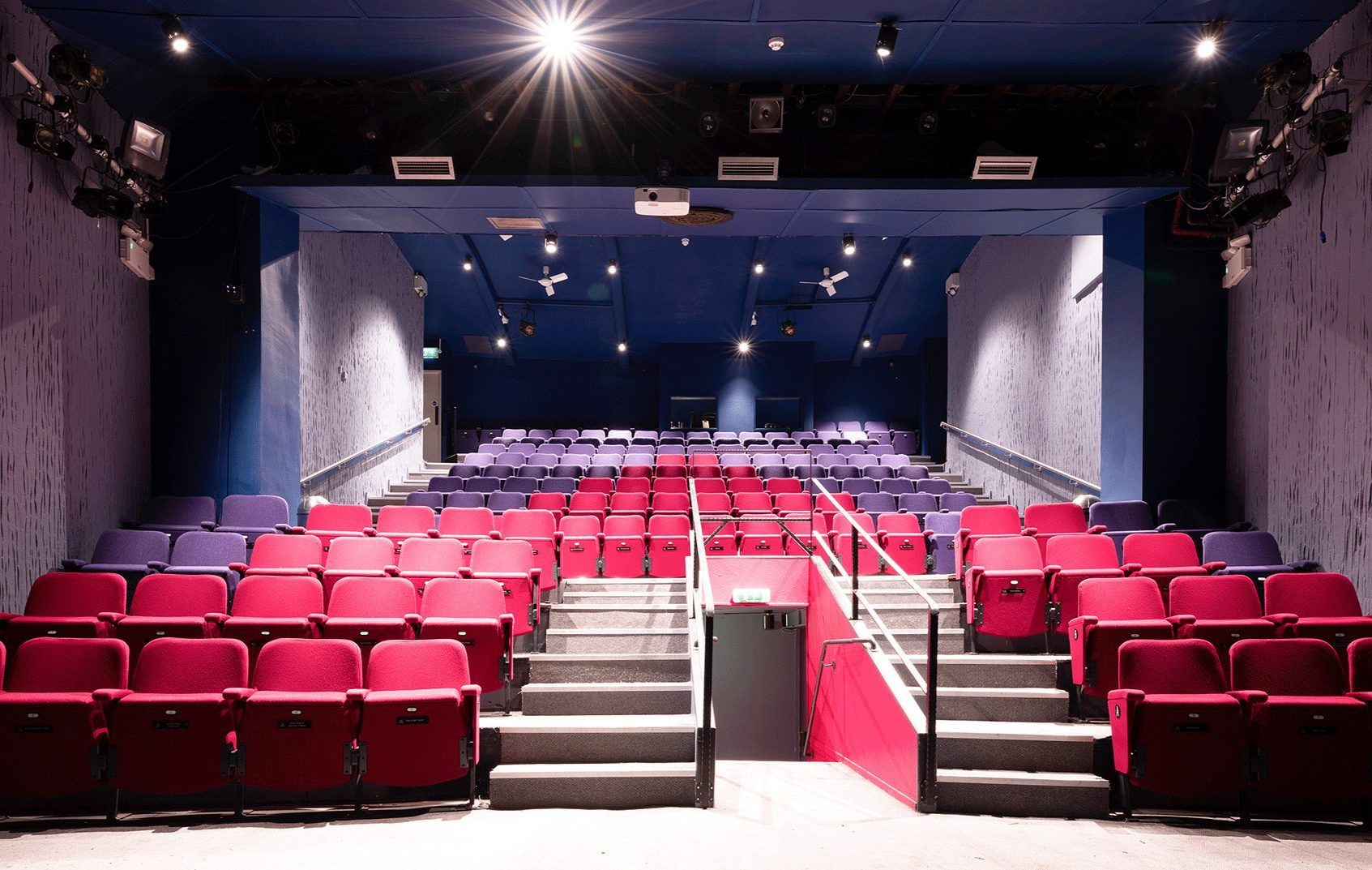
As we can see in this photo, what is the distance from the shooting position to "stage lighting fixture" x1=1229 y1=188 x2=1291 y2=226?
5.21 m

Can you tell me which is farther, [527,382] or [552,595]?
[527,382]

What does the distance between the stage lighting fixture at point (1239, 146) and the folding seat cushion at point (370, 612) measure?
18.5ft

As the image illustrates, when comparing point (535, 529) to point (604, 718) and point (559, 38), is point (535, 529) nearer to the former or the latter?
point (604, 718)

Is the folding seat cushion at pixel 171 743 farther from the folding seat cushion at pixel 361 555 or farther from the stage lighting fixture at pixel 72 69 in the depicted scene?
the stage lighting fixture at pixel 72 69

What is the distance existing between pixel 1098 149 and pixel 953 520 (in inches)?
118

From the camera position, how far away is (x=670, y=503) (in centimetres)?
737

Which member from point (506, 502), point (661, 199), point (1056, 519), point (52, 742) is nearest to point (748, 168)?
point (661, 199)

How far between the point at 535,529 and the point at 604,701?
204 centimetres

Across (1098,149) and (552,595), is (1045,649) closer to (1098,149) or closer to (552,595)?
(552,595)

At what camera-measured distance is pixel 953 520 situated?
686cm

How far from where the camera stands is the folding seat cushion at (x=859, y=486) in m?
8.44

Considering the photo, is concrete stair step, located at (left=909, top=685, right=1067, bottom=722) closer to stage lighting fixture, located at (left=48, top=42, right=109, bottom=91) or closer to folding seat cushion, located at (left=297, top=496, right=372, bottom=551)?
folding seat cushion, located at (left=297, top=496, right=372, bottom=551)

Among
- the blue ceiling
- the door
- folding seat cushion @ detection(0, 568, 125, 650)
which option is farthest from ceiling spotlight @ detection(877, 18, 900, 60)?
the door

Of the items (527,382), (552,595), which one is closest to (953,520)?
(552,595)
